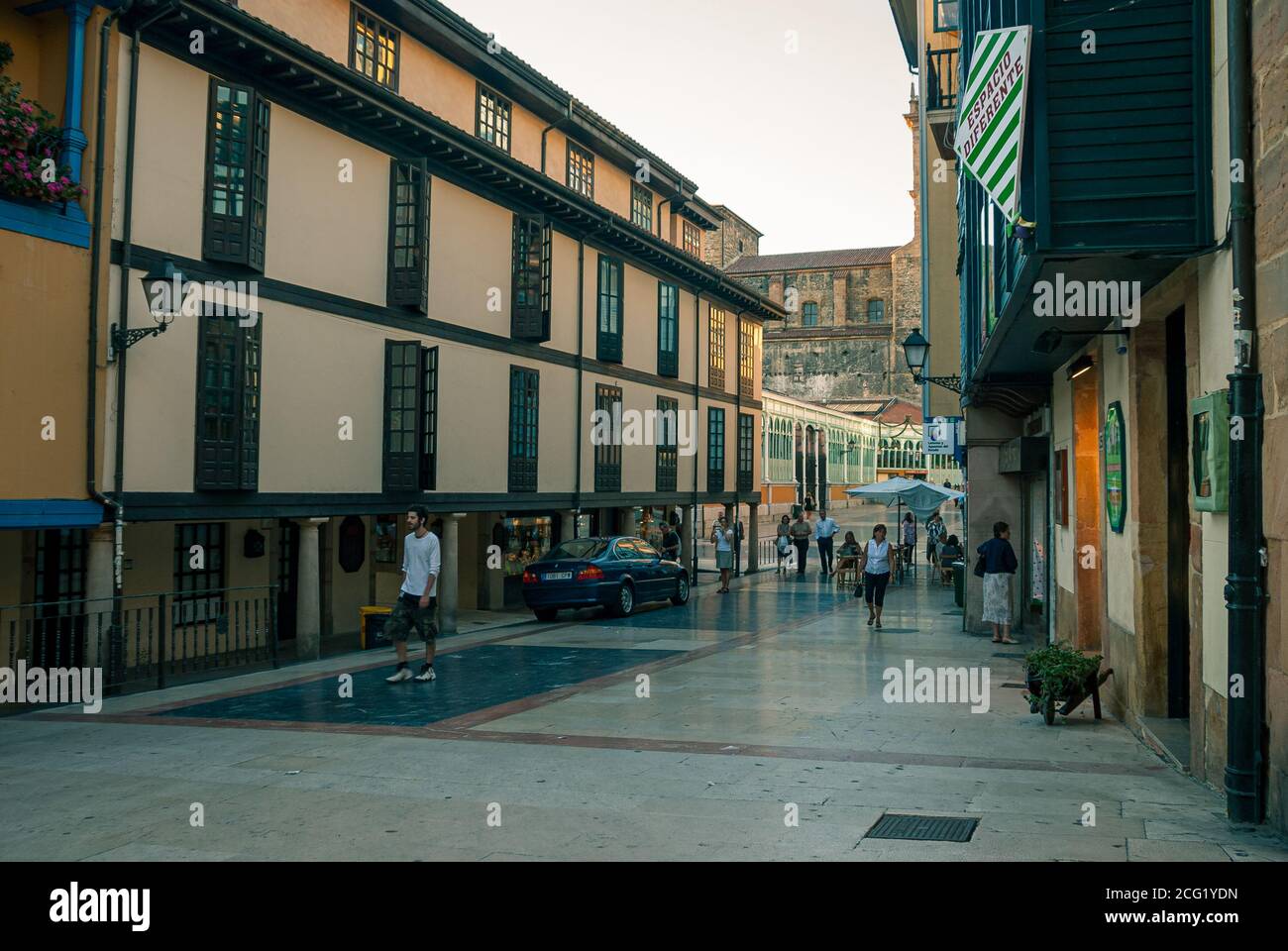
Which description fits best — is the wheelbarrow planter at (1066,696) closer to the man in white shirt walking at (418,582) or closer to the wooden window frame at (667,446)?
the man in white shirt walking at (418,582)

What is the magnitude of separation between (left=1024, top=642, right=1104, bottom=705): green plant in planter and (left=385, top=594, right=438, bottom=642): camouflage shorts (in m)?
6.45

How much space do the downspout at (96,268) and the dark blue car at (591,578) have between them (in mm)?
8704

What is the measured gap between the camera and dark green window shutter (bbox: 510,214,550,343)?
2166cm

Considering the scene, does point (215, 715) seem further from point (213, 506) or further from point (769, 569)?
point (769, 569)

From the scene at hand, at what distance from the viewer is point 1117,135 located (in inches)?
300

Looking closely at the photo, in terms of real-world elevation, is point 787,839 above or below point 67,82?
below

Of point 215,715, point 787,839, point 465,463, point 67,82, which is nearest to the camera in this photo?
point 787,839

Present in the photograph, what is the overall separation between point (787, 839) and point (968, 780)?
211 cm

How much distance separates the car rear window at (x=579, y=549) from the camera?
20844 mm

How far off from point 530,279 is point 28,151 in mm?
10691

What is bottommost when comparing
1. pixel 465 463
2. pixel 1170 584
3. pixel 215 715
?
pixel 215 715

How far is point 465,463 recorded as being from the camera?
794 inches

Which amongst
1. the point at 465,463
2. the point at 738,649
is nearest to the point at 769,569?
the point at 465,463
